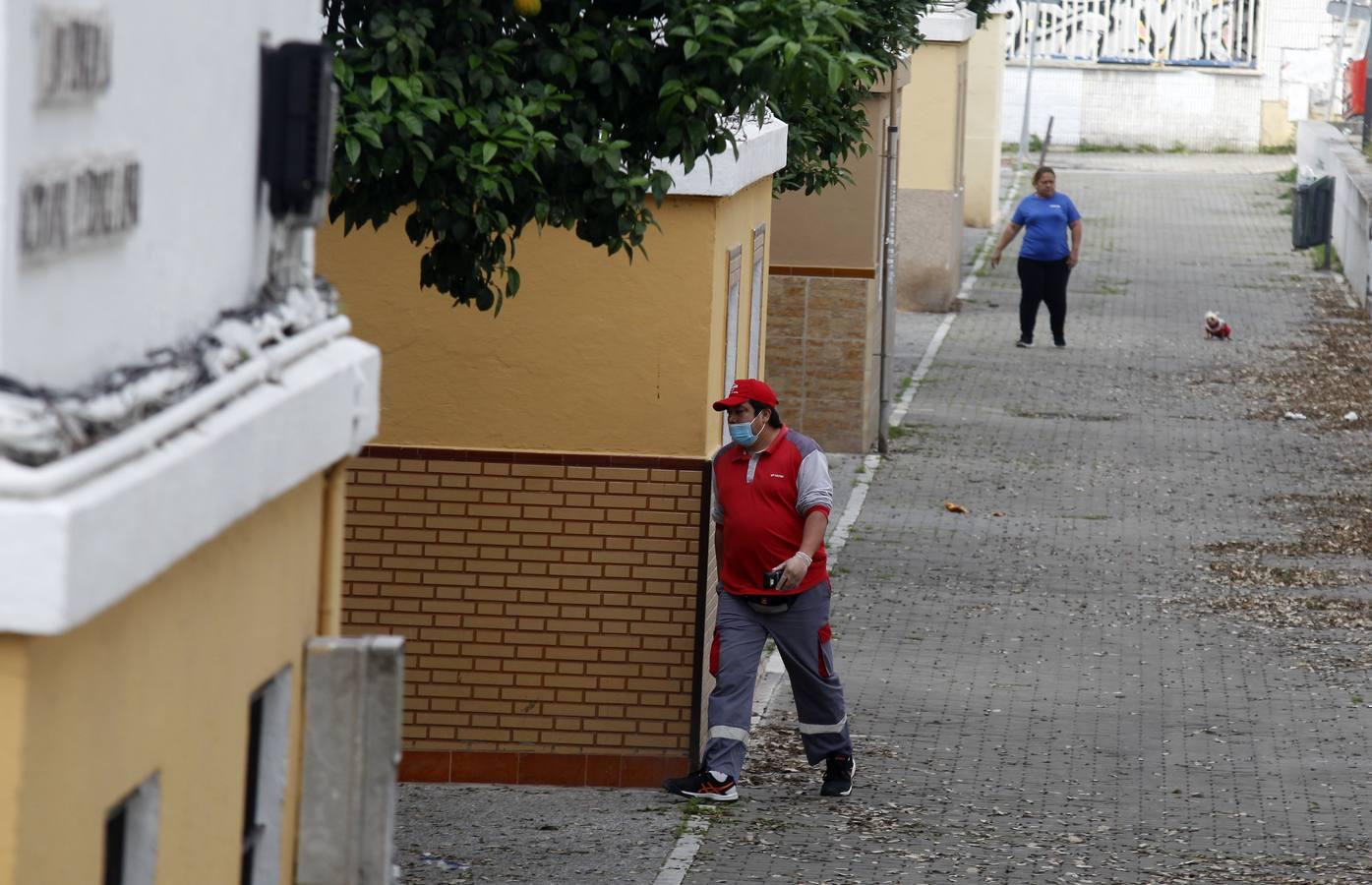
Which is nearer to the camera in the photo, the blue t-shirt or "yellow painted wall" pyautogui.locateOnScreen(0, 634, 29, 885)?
"yellow painted wall" pyautogui.locateOnScreen(0, 634, 29, 885)

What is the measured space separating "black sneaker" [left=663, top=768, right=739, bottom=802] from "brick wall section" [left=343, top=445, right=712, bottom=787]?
17cm

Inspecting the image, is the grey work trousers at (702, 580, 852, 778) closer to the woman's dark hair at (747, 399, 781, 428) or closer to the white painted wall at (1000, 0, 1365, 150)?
the woman's dark hair at (747, 399, 781, 428)

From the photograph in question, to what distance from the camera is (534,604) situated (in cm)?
1004

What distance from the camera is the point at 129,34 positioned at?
150 inches

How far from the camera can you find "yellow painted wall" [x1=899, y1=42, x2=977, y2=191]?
25250 mm

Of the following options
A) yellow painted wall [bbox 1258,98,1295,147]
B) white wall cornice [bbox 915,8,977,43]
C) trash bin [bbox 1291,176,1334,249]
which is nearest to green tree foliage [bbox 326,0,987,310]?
white wall cornice [bbox 915,8,977,43]

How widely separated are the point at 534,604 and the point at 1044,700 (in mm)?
3152

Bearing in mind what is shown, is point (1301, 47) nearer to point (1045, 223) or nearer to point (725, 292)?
point (1045, 223)

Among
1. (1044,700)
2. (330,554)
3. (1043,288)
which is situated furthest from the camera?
(1043,288)

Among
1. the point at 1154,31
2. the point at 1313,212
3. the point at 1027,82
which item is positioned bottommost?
the point at 1313,212

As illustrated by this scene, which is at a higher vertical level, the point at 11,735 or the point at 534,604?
the point at 11,735

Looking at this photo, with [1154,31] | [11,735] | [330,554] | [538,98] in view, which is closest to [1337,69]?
[1154,31]

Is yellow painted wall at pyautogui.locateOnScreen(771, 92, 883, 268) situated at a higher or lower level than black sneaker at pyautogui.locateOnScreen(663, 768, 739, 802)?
higher

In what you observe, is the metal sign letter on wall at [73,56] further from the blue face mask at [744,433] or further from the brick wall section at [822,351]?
the brick wall section at [822,351]
